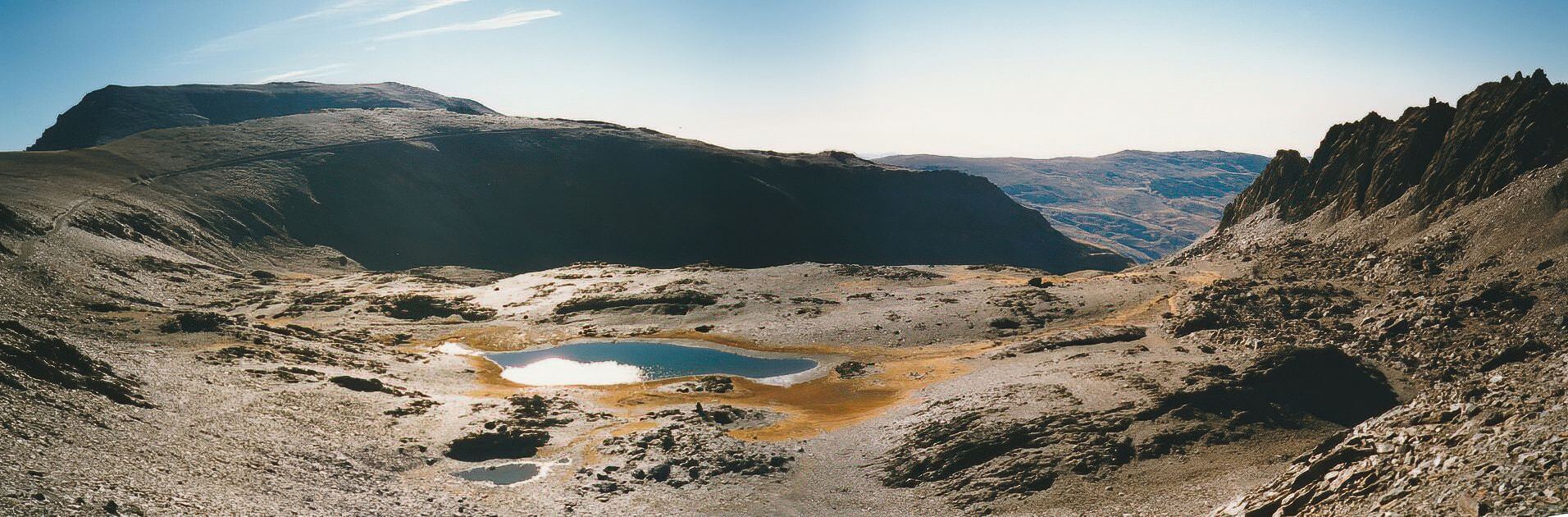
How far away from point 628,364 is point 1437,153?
90.4 metres

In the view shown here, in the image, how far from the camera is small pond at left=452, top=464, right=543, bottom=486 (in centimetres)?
4922

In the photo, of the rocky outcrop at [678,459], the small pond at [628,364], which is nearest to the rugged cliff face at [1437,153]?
the small pond at [628,364]

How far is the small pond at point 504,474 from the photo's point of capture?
161 feet

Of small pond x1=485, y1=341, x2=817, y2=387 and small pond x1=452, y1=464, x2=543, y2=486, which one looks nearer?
small pond x1=452, y1=464, x2=543, y2=486

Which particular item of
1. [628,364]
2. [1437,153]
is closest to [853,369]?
[628,364]

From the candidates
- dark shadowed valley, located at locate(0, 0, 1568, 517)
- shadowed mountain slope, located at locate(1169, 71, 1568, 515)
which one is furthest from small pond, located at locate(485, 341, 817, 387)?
shadowed mountain slope, located at locate(1169, 71, 1568, 515)

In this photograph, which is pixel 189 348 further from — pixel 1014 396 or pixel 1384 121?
pixel 1384 121

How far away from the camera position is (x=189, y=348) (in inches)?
2454

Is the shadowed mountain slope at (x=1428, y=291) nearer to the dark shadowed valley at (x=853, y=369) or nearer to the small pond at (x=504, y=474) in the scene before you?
the dark shadowed valley at (x=853, y=369)

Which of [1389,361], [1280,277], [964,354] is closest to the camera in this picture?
[1389,361]

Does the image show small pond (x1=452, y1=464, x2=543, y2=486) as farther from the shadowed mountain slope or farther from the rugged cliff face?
the rugged cliff face

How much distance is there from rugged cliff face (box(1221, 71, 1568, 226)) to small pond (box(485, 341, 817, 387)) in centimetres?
6767

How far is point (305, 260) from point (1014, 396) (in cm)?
13617

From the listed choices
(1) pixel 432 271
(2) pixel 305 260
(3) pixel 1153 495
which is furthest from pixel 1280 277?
(2) pixel 305 260
